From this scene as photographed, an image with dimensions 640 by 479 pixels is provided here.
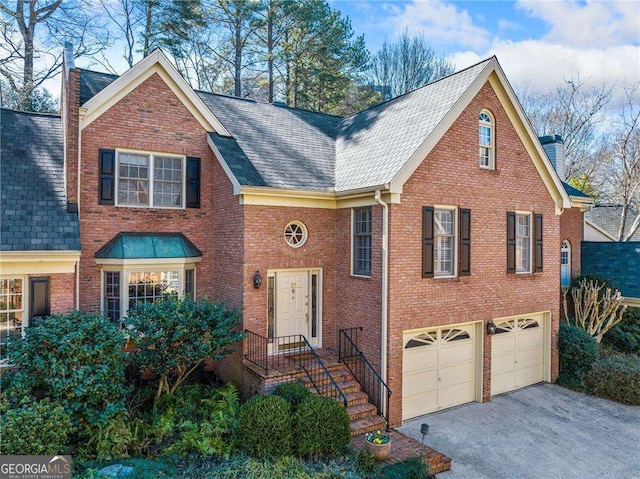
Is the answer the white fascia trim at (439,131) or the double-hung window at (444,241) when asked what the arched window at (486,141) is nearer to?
the white fascia trim at (439,131)

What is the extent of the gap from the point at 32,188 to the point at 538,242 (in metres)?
14.1

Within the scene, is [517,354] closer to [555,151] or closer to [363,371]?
[363,371]

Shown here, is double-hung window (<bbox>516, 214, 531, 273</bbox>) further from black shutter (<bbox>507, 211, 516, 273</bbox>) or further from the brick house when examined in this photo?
black shutter (<bbox>507, 211, 516, 273</bbox>)

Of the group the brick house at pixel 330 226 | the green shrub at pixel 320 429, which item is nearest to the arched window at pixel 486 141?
the brick house at pixel 330 226

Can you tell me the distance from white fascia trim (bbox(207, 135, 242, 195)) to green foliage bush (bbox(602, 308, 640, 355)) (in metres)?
14.9

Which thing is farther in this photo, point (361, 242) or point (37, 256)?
point (361, 242)

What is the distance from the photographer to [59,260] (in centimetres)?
912

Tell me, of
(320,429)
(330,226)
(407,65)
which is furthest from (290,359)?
(407,65)

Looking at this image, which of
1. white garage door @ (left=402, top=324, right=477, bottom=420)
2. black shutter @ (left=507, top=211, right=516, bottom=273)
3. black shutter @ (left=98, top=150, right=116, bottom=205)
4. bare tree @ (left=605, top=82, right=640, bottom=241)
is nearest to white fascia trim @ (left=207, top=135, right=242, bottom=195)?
black shutter @ (left=98, top=150, right=116, bottom=205)

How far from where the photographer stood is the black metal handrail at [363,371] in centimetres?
965

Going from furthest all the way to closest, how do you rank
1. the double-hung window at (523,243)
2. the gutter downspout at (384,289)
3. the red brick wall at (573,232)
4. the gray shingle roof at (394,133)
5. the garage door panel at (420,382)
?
1. the red brick wall at (573,232)
2. the double-hung window at (523,243)
3. the gray shingle roof at (394,133)
4. the garage door panel at (420,382)
5. the gutter downspout at (384,289)

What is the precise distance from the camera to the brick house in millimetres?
9984

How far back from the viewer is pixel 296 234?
1111 centimetres

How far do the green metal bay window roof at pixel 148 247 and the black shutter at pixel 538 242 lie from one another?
33.1ft
